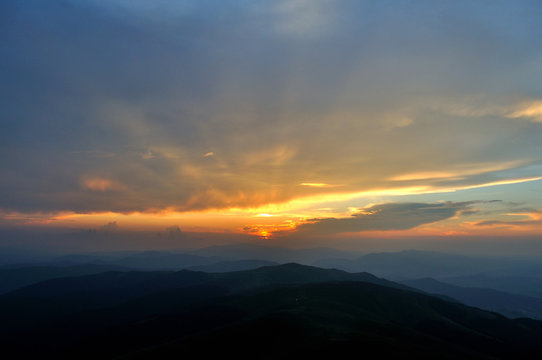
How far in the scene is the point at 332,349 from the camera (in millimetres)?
74250

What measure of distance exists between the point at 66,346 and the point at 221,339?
108023mm

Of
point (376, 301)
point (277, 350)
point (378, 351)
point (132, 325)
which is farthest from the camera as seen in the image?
point (376, 301)

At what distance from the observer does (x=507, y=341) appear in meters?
128

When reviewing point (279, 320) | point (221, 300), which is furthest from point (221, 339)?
point (221, 300)

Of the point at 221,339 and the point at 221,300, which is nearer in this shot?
the point at 221,339

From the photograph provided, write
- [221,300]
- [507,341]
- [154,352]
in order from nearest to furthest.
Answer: [154,352]
[507,341]
[221,300]

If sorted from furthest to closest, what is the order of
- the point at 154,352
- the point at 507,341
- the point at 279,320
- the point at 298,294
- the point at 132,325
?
the point at 298,294, the point at 132,325, the point at 507,341, the point at 279,320, the point at 154,352

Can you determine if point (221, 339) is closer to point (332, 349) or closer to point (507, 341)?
point (332, 349)

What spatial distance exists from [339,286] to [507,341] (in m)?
82.2

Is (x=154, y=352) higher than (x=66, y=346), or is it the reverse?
(x=154, y=352)

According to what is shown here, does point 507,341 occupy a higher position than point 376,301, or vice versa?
point 376,301

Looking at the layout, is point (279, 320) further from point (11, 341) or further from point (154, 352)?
point (11, 341)

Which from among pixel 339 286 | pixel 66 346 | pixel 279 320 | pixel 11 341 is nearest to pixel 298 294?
pixel 339 286

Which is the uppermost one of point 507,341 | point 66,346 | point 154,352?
point 154,352
